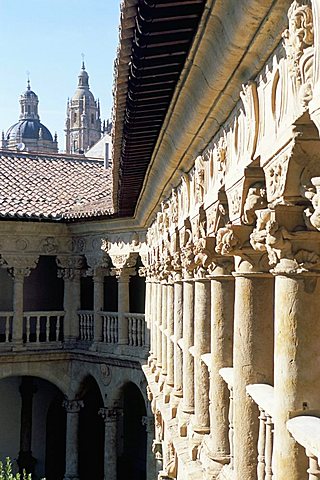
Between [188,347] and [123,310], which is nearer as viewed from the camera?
[188,347]

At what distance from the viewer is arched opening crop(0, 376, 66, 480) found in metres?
19.7

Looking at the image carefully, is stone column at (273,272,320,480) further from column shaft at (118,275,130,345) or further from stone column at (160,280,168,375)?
column shaft at (118,275,130,345)

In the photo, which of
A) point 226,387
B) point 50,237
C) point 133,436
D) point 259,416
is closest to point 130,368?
point 50,237

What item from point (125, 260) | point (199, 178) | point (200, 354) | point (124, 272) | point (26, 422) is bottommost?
point (26, 422)

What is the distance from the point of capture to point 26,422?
19719 millimetres

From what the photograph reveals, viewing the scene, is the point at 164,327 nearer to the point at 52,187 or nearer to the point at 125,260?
the point at 125,260

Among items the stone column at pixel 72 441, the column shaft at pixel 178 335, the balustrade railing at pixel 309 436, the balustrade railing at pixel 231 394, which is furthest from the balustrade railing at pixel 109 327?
the balustrade railing at pixel 309 436

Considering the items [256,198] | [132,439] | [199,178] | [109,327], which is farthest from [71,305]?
[256,198]

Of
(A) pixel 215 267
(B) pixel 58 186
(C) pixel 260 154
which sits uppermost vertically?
(B) pixel 58 186

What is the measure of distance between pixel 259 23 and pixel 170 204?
21.3 ft

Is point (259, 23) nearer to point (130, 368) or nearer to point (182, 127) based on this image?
point (182, 127)

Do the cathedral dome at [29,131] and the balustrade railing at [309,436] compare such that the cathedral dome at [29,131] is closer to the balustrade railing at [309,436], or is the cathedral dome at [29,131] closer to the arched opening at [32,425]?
the arched opening at [32,425]

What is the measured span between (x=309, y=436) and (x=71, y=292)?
14870mm

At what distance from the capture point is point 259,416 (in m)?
4.85
